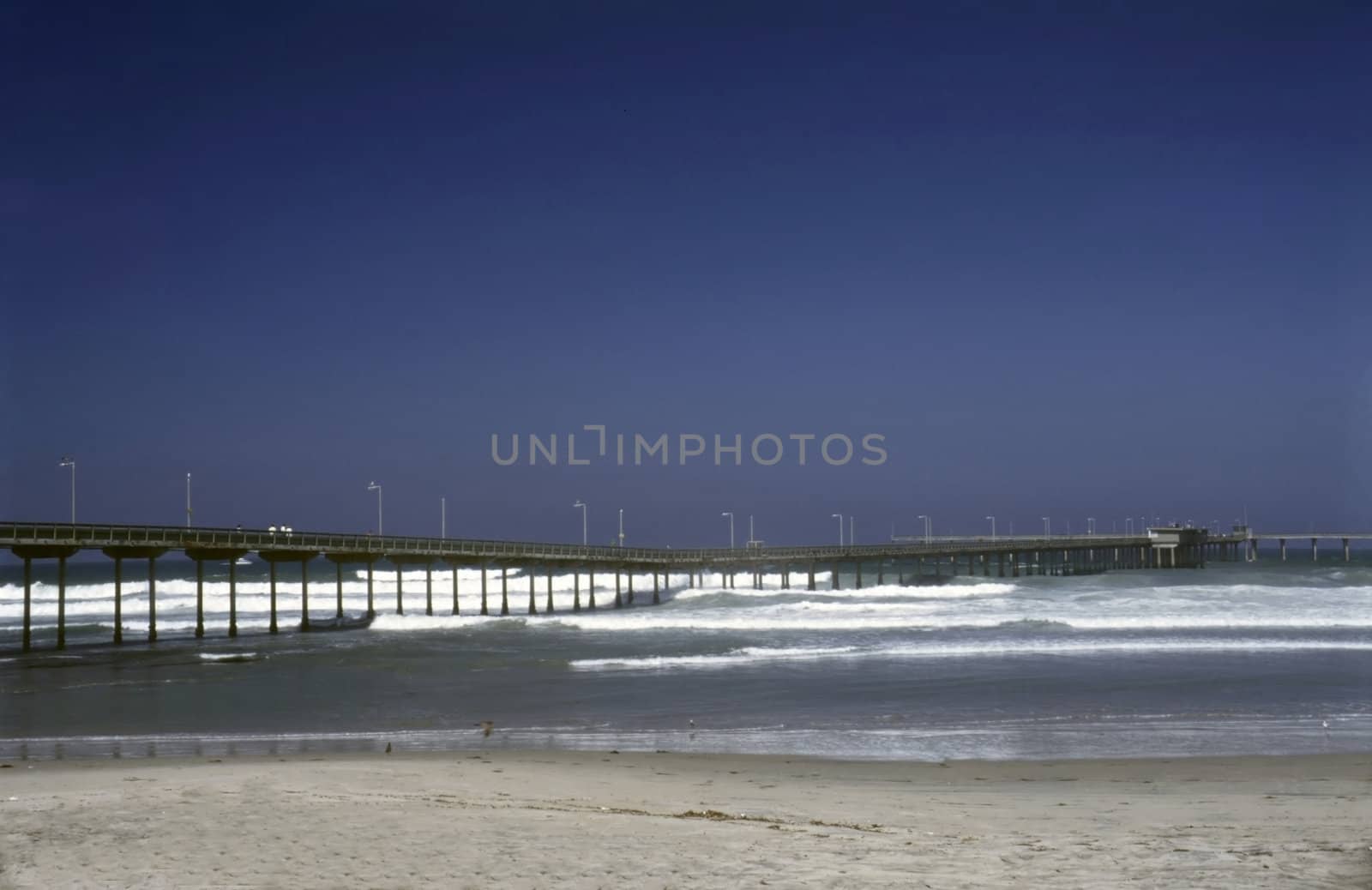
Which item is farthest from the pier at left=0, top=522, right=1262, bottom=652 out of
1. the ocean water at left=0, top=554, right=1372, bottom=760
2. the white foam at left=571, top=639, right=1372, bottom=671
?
the white foam at left=571, top=639, right=1372, bottom=671

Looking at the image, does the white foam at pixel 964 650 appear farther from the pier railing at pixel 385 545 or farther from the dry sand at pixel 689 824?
the pier railing at pixel 385 545

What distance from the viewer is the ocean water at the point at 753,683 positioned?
16.6 m

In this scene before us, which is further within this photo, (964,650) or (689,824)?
(964,650)

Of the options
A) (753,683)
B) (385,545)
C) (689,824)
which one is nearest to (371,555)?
(385,545)

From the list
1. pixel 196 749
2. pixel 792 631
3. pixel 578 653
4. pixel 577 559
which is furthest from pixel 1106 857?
pixel 577 559

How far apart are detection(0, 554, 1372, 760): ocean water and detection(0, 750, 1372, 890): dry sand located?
2156 mm

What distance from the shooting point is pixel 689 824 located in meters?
9.76

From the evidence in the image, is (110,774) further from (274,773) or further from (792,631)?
(792,631)

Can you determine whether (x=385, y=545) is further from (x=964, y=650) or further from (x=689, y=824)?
(x=689, y=824)

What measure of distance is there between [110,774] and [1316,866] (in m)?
11.6

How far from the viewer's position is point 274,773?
1291 cm

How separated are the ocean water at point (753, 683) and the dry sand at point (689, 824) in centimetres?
216

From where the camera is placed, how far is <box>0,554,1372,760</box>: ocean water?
54.3ft

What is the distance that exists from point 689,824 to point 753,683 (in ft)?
46.0
